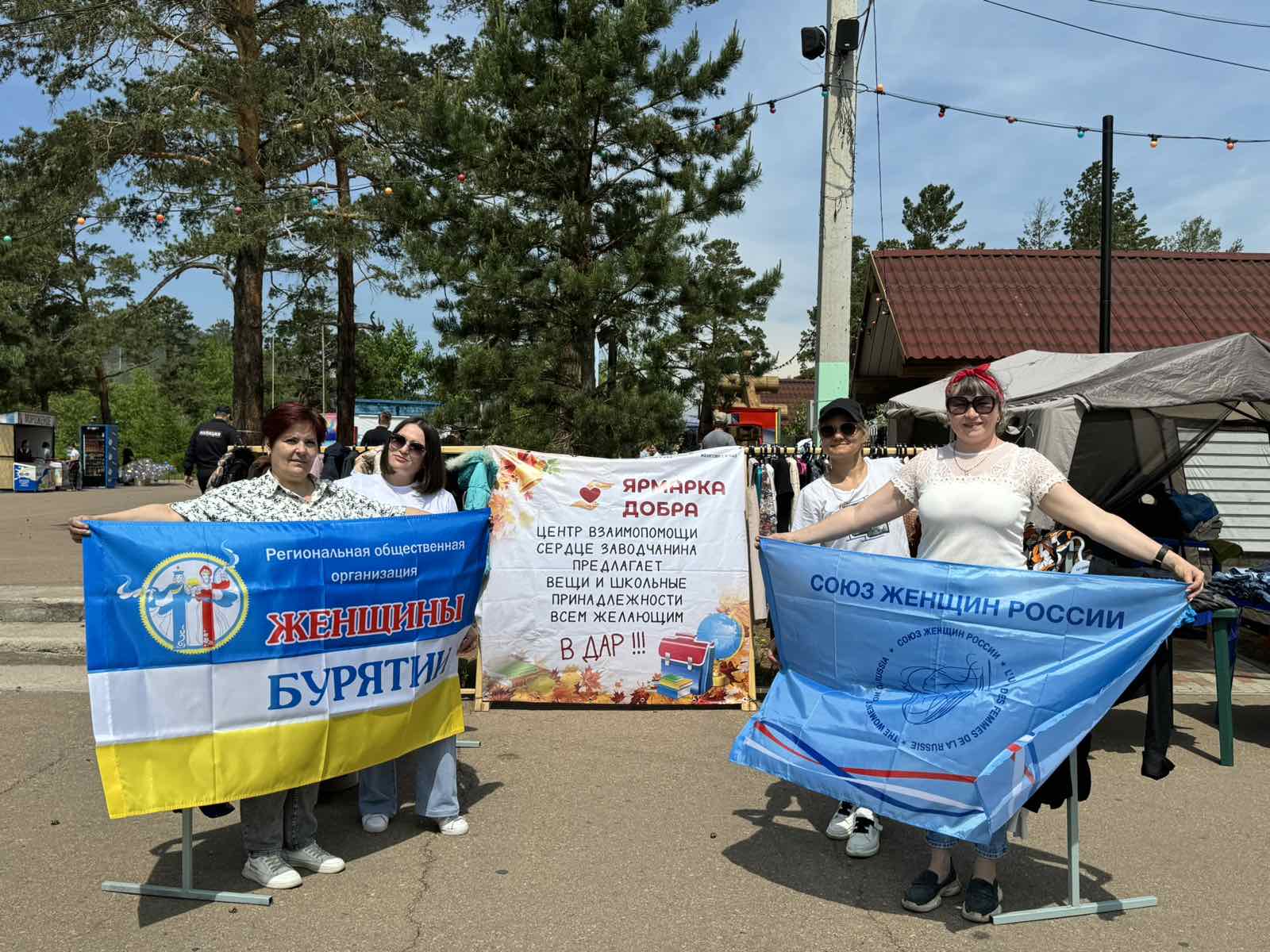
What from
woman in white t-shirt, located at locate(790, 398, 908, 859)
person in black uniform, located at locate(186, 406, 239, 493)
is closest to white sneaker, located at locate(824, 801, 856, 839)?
woman in white t-shirt, located at locate(790, 398, 908, 859)

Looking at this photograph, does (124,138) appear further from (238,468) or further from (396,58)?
(238,468)

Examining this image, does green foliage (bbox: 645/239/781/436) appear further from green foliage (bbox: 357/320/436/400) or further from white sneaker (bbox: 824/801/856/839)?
green foliage (bbox: 357/320/436/400)

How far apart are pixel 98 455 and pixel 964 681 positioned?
3735 cm

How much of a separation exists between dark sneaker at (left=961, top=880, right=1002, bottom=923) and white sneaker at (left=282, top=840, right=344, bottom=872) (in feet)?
7.56

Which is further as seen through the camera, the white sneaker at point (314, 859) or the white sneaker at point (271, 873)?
the white sneaker at point (314, 859)

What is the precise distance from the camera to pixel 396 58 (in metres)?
18.5

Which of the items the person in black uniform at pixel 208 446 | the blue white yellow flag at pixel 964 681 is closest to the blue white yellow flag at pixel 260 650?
the blue white yellow flag at pixel 964 681

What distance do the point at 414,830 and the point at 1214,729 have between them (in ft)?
15.6

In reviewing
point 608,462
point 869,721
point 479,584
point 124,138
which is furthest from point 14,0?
point 869,721

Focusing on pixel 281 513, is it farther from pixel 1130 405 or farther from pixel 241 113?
pixel 241 113

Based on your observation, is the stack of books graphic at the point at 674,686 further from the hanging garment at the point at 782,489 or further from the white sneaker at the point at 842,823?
the white sneaker at the point at 842,823

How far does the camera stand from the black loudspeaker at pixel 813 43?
390 inches

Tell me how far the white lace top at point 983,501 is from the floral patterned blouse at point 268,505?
218cm

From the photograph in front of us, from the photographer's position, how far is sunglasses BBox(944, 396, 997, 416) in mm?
3652
